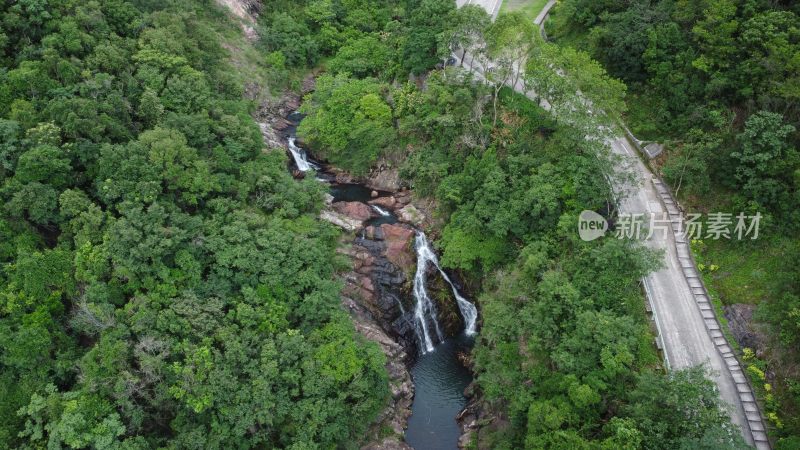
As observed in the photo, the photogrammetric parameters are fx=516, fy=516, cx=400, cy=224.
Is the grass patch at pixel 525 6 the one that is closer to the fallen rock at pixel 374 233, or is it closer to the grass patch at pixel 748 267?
the fallen rock at pixel 374 233

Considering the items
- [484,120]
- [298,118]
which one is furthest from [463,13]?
[298,118]

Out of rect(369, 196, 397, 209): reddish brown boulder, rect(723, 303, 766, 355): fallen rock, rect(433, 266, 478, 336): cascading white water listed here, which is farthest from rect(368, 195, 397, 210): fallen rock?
rect(723, 303, 766, 355): fallen rock

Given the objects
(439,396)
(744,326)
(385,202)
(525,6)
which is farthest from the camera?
(525,6)

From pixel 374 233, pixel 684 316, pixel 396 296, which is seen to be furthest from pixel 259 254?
pixel 684 316

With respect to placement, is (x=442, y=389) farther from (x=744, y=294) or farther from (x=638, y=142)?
(x=638, y=142)

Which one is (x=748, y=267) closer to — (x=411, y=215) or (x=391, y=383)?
(x=391, y=383)

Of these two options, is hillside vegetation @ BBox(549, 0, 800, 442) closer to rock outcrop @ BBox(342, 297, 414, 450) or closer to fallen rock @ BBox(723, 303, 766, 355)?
fallen rock @ BBox(723, 303, 766, 355)
